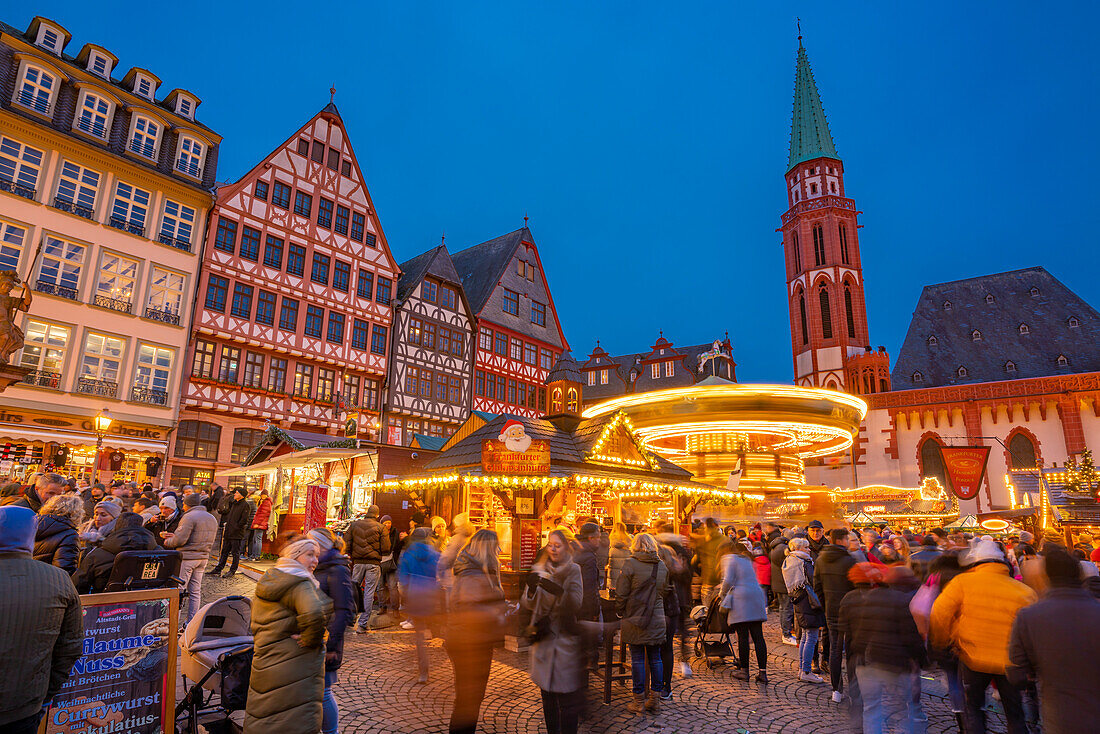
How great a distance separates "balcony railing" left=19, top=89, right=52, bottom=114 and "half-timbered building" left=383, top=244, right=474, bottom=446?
1408 centimetres

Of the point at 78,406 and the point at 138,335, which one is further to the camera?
the point at 138,335

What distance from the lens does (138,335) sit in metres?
21.2

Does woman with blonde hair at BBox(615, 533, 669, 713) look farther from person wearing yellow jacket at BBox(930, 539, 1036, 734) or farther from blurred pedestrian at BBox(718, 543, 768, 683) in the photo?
person wearing yellow jacket at BBox(930, 539, 1036, 734)

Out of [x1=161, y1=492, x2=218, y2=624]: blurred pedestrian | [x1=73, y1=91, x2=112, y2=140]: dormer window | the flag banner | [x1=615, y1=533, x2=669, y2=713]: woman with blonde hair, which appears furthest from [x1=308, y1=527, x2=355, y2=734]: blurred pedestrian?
[x1=73, y1=91, x2=112, y2=140]: dormer window

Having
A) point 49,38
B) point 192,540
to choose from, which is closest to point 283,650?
point 192,540

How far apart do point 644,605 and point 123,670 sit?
440 centimetres

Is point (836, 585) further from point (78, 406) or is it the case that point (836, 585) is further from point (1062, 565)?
point (78, 406)

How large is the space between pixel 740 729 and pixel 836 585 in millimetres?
1845

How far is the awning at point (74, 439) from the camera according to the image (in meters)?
18.4

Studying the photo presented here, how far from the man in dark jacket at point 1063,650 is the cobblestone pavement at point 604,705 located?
54.9 inches

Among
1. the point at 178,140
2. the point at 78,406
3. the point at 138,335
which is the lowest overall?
the point at 78,406

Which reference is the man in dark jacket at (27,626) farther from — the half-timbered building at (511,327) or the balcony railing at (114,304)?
the half-timbered building at (511,327)

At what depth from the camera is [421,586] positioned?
19.6 ft

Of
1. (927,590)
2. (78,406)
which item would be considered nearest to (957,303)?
(927,590)
